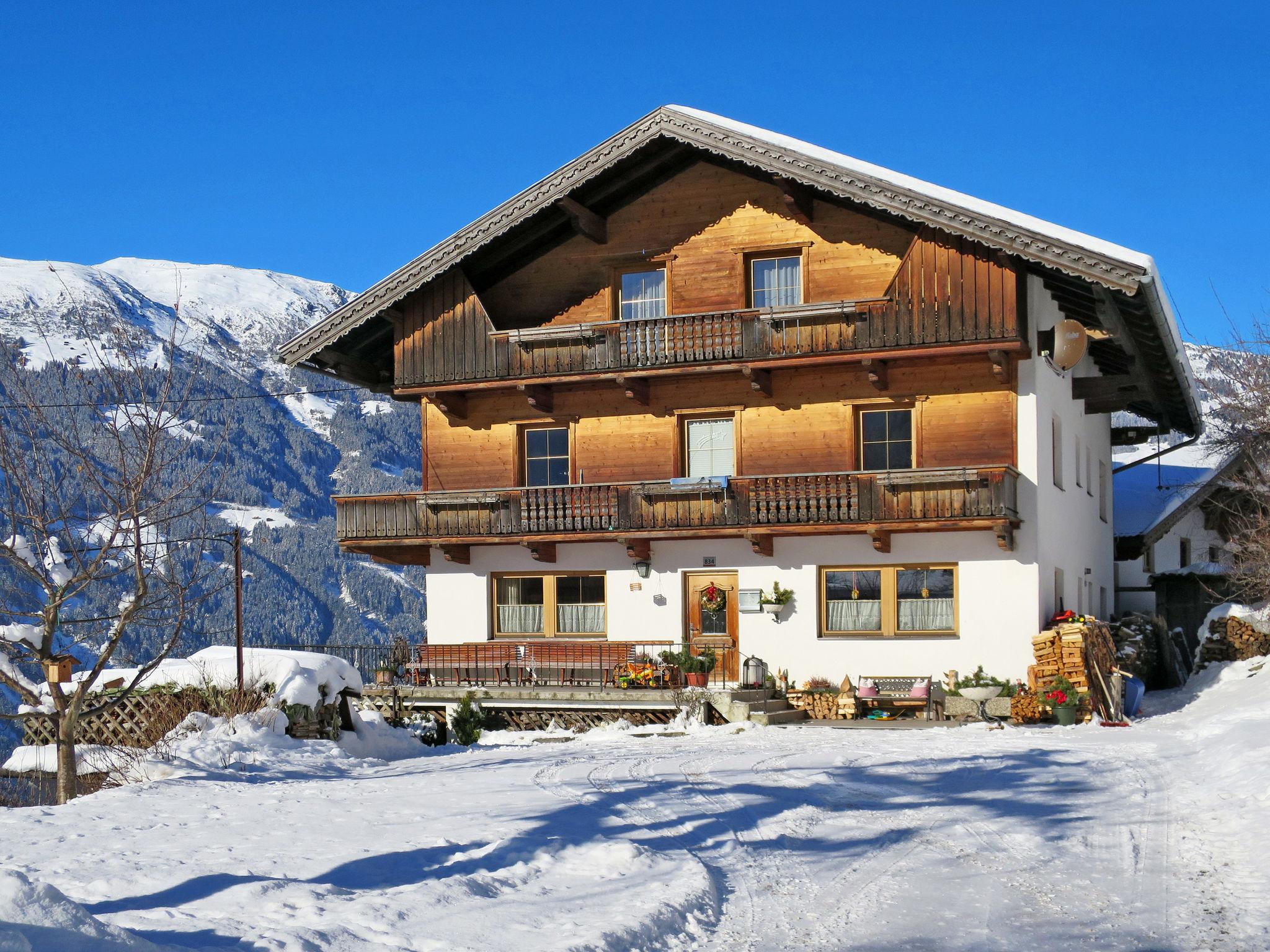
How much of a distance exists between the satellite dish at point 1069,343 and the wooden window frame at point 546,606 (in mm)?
9489

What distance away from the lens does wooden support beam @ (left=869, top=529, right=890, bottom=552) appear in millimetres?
25344

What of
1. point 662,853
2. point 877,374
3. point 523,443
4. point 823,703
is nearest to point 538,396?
point 523,443

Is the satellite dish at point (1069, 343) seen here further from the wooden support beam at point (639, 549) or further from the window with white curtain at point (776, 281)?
the wooden support beam at point (639, 549)

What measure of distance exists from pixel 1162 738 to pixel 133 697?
14.4m

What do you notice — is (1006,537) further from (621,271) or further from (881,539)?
(621,271)

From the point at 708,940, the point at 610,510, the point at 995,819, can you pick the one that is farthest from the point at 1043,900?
the point at 610,510

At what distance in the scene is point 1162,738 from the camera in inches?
786

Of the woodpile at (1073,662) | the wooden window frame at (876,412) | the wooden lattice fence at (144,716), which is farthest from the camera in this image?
the wooden window frame at (876,412)

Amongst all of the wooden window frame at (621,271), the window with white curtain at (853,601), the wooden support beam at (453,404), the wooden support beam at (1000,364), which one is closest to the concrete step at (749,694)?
the window with white curtain at (853,601)

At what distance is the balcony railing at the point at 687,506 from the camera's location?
971 inches

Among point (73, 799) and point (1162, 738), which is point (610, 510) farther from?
point (73, 799)

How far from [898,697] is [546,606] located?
290 inches

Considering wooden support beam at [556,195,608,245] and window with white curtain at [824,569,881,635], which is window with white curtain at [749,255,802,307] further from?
window with white curtain at [824,569,881,635]

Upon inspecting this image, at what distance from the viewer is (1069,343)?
24797 mm
